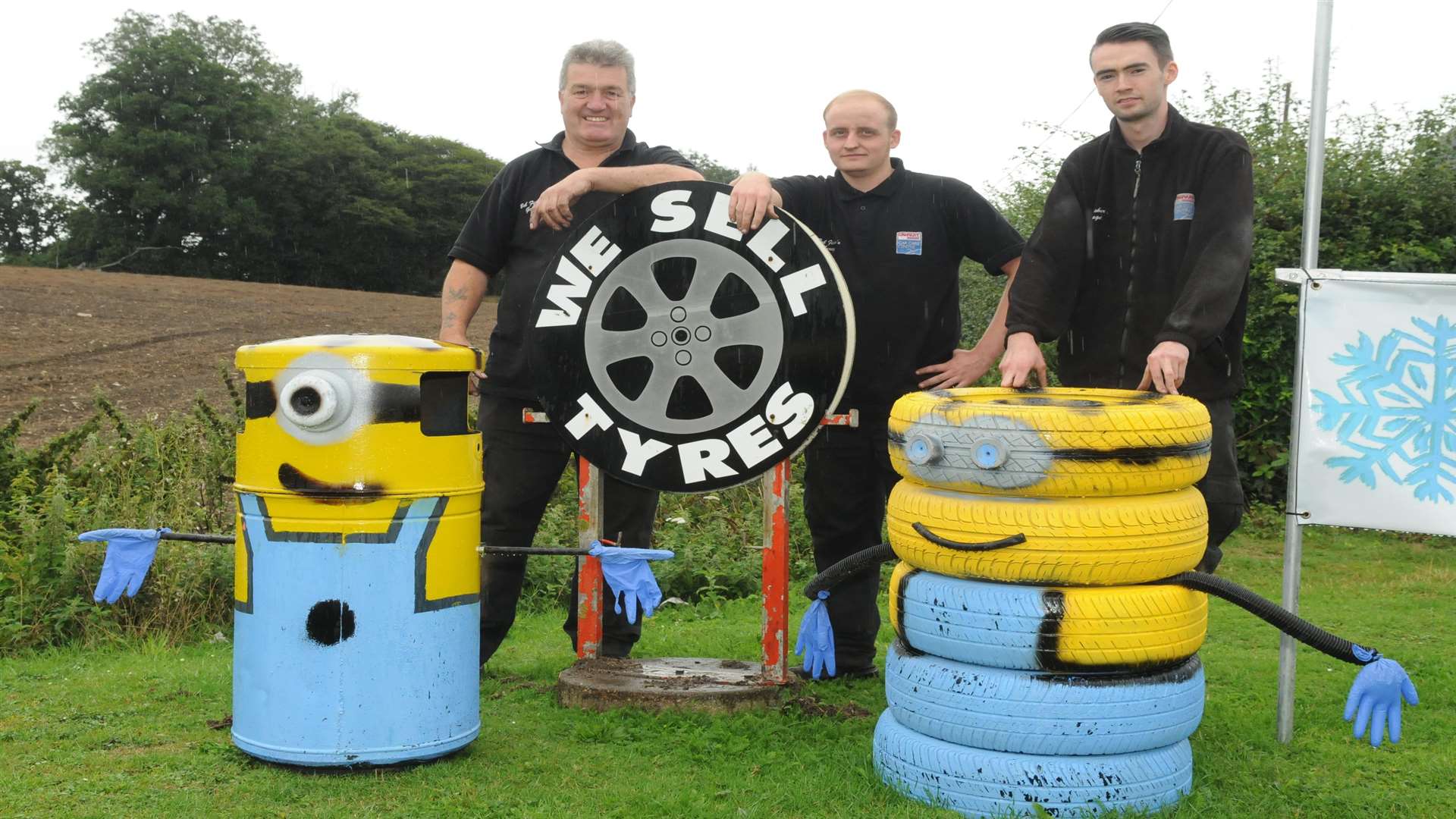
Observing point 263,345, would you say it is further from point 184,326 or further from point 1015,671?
point 184,326

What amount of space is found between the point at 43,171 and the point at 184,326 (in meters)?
37.9

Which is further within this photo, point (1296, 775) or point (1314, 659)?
point (1314, 659)

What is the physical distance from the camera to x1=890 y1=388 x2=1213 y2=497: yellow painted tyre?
128 inches

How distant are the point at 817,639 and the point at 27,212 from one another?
176 feet

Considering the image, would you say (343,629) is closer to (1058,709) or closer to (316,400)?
(316,400)

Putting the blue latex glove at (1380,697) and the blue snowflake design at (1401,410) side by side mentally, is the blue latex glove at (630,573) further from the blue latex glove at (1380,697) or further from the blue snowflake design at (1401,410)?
the blue snowflake design at (1401,410)

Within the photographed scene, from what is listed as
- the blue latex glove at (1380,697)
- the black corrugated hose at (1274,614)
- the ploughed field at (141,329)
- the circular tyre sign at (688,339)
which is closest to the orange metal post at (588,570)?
the circular tyre sign at (688,339)

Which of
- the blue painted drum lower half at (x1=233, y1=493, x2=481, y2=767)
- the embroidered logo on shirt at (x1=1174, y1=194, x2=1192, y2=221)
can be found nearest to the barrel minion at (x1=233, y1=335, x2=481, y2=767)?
the blue painted drum lower half at (x1=233, y1=493, x2=481, y2=767)

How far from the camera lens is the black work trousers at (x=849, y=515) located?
481 cm

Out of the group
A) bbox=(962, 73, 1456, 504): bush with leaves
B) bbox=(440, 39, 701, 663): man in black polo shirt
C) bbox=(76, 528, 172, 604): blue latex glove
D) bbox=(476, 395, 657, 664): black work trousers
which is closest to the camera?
bbox=(76, 528, 172, 604): blue latex glove

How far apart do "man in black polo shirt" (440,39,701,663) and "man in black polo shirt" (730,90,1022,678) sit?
0.60 m

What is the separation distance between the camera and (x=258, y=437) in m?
3.61

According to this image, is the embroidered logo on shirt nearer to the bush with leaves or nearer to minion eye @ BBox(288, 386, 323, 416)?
minion eye @ BBox(288, 386, 323, 416)

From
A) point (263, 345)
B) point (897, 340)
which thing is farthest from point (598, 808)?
point (897, 340)
